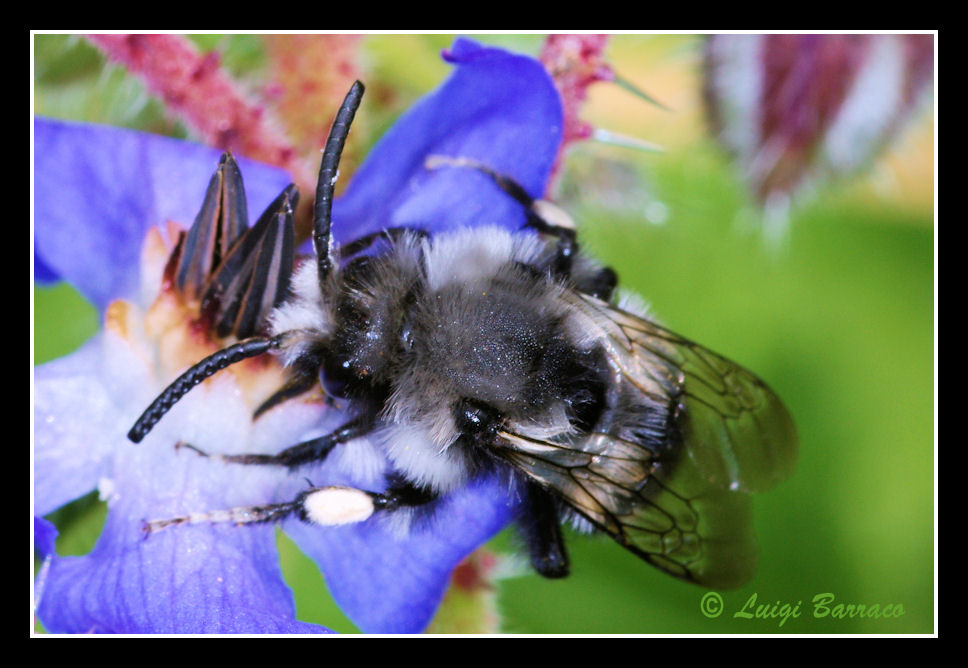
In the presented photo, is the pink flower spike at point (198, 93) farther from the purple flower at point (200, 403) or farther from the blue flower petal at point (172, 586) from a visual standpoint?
the blue flower petal at point (172, 586)

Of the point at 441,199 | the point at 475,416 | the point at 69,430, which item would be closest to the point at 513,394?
the point at 475,416

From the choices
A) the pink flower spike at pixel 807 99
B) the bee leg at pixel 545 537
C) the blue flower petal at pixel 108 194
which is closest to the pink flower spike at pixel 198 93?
the blue flower petal at pixel 108 194

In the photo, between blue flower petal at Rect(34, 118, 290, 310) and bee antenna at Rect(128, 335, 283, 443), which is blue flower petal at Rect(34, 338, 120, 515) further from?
bee antenna at Rect(128, 335, 283, 443)

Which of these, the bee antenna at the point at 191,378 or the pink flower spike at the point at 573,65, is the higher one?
the pink flower spike at the point at 573,65

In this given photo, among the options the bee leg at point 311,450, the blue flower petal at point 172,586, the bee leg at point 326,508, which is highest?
the bee leg at point 311,450

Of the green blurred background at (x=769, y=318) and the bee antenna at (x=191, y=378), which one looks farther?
the green blurred background at (x=769, y=318)

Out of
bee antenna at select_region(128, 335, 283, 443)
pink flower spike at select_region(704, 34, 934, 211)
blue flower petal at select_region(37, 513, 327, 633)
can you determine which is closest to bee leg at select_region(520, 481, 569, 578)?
blue flower petal at select_region(37, 513, 327, 633)

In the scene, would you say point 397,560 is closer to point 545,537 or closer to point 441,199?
point 545,537
